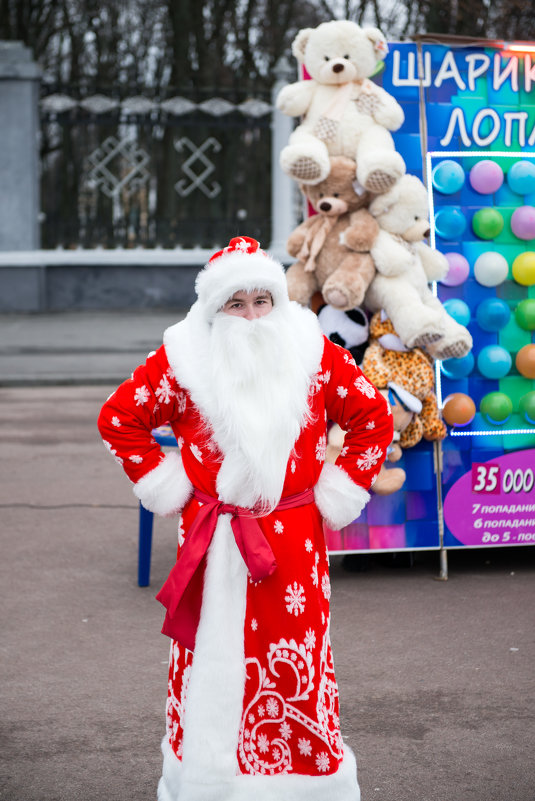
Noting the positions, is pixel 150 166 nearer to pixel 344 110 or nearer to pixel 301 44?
pixel 301 44

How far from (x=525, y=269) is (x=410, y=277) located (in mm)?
716

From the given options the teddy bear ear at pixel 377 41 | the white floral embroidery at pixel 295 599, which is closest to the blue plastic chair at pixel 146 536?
the teddy bear ear at pixel 377 41

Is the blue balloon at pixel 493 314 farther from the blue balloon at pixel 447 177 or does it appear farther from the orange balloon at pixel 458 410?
the blue balloon at pixel 447 177

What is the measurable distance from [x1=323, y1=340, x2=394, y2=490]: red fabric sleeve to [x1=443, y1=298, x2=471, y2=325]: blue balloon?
7.91ft

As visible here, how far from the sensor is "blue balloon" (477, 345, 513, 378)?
5.54m

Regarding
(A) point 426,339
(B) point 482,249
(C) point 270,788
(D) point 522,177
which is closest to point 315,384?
(C) point 270,788

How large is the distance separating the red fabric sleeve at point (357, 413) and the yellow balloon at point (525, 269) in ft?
8.66

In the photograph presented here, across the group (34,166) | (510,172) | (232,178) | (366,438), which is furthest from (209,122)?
(366,438)

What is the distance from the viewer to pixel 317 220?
17.7ft

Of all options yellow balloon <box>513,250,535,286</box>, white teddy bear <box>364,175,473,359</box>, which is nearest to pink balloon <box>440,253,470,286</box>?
white teddy bear <box>364,175,473,359</box>

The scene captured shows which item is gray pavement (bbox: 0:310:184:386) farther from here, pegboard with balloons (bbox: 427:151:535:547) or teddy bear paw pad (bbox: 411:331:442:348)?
teddy bear paw pad (bbox: 411:331:442:348)

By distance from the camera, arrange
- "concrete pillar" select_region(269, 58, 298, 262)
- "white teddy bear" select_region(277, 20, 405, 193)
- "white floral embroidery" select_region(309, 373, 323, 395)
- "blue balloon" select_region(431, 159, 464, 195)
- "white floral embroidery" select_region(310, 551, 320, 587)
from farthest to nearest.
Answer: "concrete pillar" select_region(269, 58, 298, 262), "blue balloon" select_region(431, 159, 464, 195), "white teddy bear" select_region(277, 20, 405, 193), "white floral embroidery" select_region(309, 373, 323, 395), "white floral embroidery" select_region(310, 551, 320, 587)

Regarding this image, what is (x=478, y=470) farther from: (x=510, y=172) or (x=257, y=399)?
(x=257, y=399)

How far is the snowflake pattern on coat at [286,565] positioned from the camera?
2.94m
